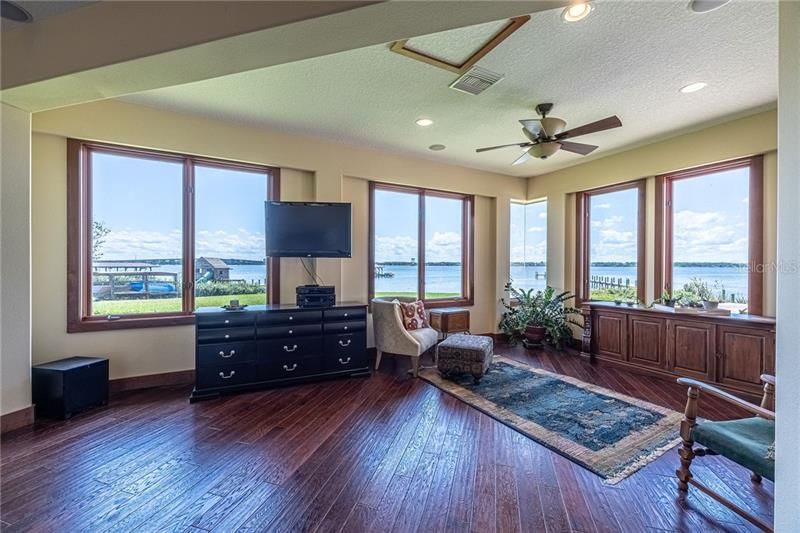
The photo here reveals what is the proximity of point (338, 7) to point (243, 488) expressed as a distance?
268cm

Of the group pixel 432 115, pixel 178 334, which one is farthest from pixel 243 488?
pixel 432 115

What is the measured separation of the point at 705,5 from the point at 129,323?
541 cm

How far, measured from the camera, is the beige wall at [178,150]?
132 inches

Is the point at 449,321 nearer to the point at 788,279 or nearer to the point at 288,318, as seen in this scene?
the point at 288,318

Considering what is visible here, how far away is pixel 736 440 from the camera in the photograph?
6.00 ft

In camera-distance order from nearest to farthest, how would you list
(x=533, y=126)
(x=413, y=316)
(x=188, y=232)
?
1. (x=533, y=126)
2. (x=188, y=232)
3. (x=413, y=316)

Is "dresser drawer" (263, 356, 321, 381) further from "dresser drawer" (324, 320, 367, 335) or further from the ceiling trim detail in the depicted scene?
the ceiling trim detail

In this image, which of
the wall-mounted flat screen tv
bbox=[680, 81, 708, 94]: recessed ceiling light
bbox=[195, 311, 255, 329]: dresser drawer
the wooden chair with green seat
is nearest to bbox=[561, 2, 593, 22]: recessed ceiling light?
bbox=[680, 81, 708, 94]: recessed ceiling light

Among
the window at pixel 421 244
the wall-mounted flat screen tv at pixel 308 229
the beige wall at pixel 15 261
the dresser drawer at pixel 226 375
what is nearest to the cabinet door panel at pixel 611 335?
the window at pixel 421 244

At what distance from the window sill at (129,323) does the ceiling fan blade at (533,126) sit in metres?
4.14

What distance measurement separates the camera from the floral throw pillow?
468cm

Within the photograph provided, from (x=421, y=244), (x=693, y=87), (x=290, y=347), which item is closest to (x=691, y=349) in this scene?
(x=693, y=87)

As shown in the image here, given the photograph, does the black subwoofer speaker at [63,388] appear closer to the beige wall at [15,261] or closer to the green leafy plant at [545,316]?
the beige wall at [15,261]

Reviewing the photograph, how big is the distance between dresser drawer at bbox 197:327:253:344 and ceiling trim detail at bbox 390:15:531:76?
2.99 metres
